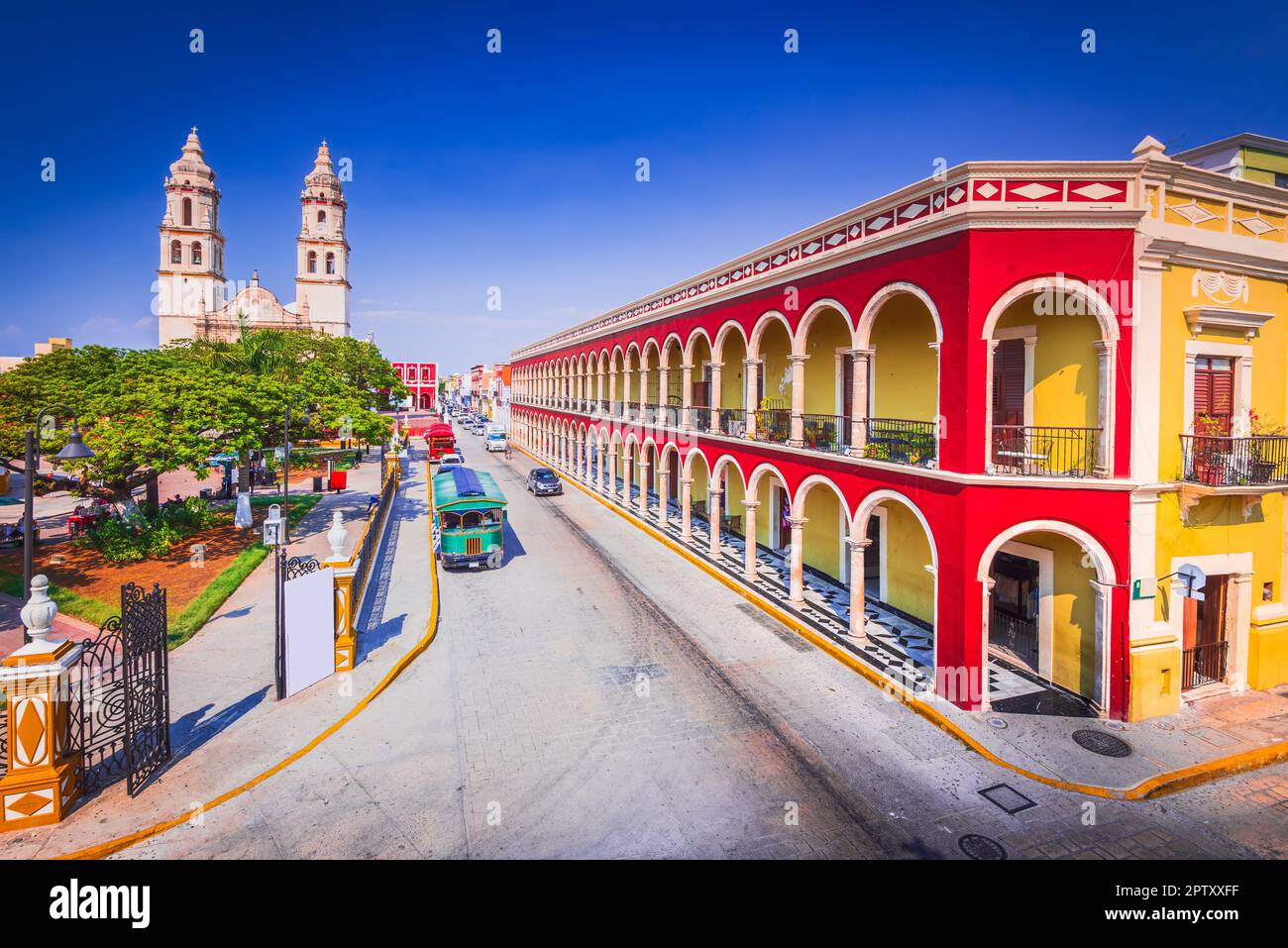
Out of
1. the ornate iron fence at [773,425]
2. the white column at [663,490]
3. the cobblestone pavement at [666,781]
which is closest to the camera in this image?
the cobblestone pavement at [666,781]

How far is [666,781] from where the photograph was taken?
29.1 feet

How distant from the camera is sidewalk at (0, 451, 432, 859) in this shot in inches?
305

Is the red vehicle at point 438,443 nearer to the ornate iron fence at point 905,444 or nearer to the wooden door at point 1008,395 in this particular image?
the ornate iron fence at point 905,444

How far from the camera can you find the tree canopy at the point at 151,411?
1797cm

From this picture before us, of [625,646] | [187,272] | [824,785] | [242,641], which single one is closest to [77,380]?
[242,641]

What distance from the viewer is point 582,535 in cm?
2411

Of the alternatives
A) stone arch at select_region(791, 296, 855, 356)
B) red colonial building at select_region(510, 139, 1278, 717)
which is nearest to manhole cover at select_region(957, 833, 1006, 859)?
red colonial building at select_region(510, 139, 1278, 717)

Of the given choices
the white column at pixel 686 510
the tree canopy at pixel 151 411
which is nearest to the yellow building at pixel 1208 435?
the white column at pixel 686 510

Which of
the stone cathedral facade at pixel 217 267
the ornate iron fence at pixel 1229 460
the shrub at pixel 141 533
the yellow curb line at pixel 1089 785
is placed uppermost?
the stone cathedral facade at pixel 217 267

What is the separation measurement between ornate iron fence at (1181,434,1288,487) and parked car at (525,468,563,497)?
26.2 metres

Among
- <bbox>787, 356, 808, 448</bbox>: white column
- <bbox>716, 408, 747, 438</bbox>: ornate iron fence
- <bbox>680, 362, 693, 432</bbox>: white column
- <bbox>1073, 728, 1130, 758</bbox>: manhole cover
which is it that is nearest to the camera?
<bbox>1073, 728, 1130, 758</bbox>: manhole cover

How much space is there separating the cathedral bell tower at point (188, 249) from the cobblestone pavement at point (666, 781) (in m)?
→ 76.3

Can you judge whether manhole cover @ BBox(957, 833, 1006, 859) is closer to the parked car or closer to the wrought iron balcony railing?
the wrought iron balcony railing
